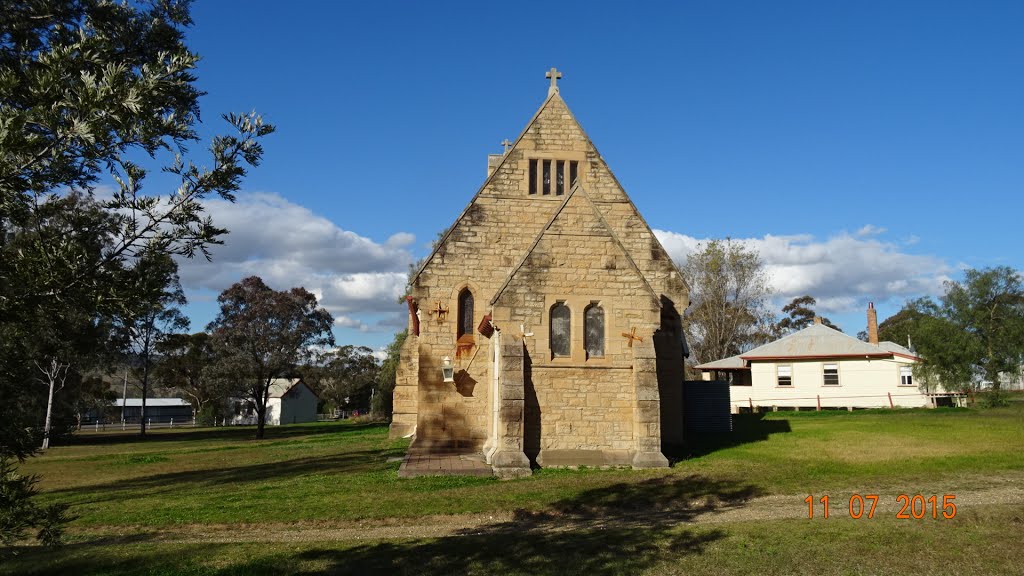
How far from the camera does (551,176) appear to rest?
20.9 m

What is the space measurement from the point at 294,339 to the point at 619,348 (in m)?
34.5

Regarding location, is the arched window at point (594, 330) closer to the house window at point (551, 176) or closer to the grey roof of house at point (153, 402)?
the house window at point (551, 176)

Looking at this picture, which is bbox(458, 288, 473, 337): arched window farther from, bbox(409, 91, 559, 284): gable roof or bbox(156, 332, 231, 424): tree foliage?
bbox(156, 332, 231, 424): tree foliage

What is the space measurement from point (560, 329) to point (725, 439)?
9.03 meters

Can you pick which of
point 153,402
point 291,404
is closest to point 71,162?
point 291,404

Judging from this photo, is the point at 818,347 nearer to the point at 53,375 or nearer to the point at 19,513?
the point at 19,513

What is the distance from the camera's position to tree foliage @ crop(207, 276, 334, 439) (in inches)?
1725

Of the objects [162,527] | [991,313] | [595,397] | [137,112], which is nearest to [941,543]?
[595,397]

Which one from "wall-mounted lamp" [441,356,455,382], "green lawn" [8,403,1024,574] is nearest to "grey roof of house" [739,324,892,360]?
"green lawn" [8,403,1024,574]

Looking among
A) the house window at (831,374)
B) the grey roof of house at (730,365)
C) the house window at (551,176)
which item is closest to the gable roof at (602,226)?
the house window at (551,176)

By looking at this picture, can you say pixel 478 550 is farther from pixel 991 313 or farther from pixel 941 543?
pixel 991 313

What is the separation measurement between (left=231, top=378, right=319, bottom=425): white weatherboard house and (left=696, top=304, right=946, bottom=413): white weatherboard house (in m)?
51.4

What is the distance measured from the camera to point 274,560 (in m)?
8.52

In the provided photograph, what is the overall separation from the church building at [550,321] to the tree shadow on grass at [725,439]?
3.19 feet
